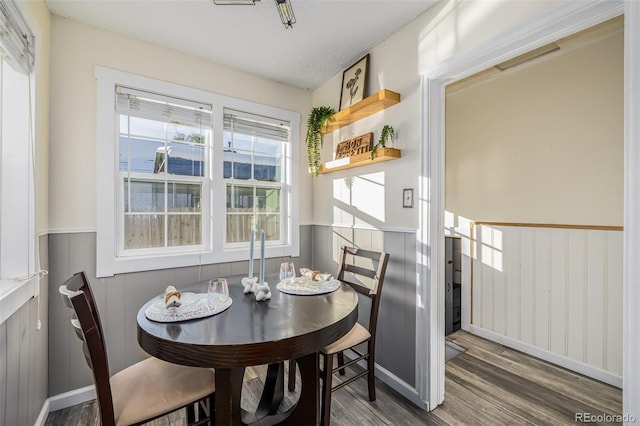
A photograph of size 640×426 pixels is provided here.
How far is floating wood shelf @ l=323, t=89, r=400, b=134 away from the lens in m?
2.07

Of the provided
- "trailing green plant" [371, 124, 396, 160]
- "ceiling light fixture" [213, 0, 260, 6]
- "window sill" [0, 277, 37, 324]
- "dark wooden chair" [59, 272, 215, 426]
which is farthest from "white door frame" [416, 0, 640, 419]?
"window sill" [0, 277, 37, 324]

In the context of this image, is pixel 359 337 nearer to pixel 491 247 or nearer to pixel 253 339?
pixel 253 339

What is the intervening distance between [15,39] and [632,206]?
2922mm

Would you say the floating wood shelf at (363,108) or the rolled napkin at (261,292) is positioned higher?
the floating wood shelf at (363,108)

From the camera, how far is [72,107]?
6.39 ft

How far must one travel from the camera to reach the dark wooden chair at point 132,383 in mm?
1032

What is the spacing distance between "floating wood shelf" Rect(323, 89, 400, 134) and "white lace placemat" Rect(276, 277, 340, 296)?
4.61 ft

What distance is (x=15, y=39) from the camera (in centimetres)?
134

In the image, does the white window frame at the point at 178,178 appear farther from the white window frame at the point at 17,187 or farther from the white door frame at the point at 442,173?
the white door frame at the point at 442,173

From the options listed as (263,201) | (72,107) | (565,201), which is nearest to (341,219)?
(263,201)

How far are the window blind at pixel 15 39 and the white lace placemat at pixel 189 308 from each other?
1.39 metres

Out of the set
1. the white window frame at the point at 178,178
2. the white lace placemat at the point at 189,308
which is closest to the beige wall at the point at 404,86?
the white window frame at the point at 178,178

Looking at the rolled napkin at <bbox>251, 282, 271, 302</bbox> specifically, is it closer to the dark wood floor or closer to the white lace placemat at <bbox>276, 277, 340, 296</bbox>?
the white lace placemat at <bbox>276, 277, 340, 296</bbox>

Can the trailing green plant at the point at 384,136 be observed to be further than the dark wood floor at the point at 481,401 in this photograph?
Yes
